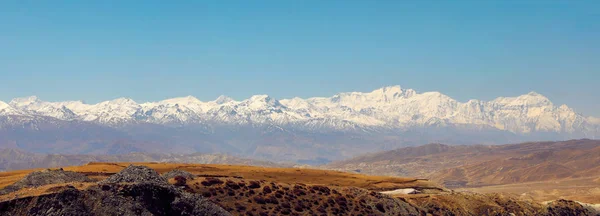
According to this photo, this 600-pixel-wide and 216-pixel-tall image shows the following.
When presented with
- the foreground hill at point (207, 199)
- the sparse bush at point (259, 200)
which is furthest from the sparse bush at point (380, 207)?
the sparse bush at point (259, 200)

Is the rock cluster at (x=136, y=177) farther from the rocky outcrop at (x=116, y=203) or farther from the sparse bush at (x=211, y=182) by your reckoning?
the sparse bush at (x=211, y=182)

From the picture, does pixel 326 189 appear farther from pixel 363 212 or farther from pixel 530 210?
pixel 530 210

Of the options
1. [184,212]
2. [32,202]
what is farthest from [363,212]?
[32,202]

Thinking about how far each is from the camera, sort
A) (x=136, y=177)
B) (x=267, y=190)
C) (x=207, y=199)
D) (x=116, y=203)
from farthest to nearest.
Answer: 1. (x=267, y=190)
2. (x=207, y=199)
3. (x=136, y=177)
4. (x=116, y=203)

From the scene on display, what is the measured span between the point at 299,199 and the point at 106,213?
2722cm

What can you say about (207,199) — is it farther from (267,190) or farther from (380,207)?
(380,207)

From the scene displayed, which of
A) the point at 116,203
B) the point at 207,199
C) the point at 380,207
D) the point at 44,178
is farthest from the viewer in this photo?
the point at 380,207

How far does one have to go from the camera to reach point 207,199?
58.4m

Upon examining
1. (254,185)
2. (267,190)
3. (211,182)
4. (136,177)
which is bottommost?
(267,190)

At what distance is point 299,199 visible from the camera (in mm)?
69500

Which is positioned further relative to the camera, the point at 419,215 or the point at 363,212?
the point at 419,215

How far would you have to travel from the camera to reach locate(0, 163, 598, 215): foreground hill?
4584 cm

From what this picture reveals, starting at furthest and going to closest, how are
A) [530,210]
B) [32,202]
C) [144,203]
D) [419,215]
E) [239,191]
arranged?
1. [530,210]
2. [419,215]
3. [239,191]
4. [144,203]
5. [32,202]

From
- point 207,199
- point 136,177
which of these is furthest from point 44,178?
point 207,199
